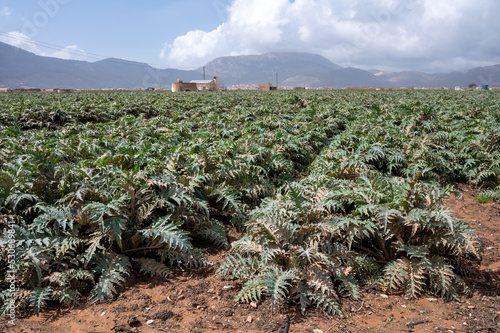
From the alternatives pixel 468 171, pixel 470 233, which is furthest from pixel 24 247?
pixel 468 171

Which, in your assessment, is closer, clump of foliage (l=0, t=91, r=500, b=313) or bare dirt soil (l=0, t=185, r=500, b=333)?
bare dirt soil (l=0, t=185, r=500, b=333)

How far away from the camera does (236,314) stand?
2703mm

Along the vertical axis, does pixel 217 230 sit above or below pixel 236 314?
above

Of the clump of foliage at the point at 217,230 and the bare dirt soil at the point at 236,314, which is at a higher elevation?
the clump of foliage at the point at 217,230

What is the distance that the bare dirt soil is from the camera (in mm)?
2492

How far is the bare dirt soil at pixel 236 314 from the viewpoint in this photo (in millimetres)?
2492

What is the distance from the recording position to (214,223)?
4074mm

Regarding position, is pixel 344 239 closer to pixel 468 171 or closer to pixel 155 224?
pixel 155 224

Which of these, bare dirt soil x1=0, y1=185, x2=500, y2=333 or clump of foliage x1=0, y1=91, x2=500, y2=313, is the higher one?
clump of foliage x1=0, y1=91, x2=500, y2=313

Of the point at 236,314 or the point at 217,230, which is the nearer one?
the point at 236,314

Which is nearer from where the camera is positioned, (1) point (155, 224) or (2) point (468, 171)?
(1) point (155, 224)

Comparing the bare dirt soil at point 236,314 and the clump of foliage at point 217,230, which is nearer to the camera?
the bare dirt soil at point 236,314

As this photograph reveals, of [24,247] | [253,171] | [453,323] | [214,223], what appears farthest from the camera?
[253,171]

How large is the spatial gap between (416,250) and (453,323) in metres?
0.67
